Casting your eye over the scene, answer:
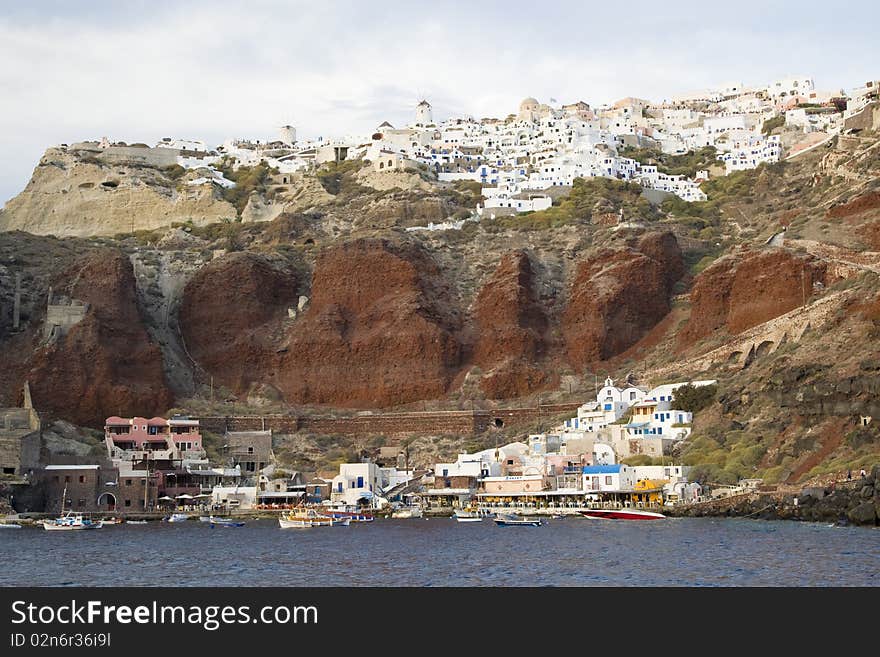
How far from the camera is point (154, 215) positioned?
12562cm

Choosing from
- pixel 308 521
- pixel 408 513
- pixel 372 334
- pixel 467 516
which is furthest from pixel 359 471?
pixel 372 334

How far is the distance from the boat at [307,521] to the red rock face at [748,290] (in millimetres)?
30867

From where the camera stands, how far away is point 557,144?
413 ft

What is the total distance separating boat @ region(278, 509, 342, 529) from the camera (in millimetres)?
70062

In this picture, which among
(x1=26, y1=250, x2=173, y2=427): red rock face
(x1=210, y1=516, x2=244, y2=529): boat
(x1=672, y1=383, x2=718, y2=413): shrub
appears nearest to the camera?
(x1=210, y1=516, x2=244, y2=529): boat

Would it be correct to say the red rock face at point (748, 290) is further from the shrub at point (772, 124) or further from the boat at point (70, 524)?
the shrub at point (772, 124)

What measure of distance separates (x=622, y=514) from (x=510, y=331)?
27722 millimetres

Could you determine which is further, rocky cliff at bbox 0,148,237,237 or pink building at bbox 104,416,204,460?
rocky cliff at bbox 0,148,237,237

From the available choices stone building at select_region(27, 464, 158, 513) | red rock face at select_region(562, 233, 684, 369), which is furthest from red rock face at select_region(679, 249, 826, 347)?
stone building at select_region(27, 464, 158, 513)

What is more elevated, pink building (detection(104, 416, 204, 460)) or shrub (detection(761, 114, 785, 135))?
shrub (detection(761, 114, 785, 135))

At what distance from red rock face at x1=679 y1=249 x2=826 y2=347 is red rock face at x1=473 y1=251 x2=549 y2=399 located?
990cm

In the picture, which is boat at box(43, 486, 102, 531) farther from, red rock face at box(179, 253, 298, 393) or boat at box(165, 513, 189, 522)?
red rock face at box(179, 253, 298, 393)
